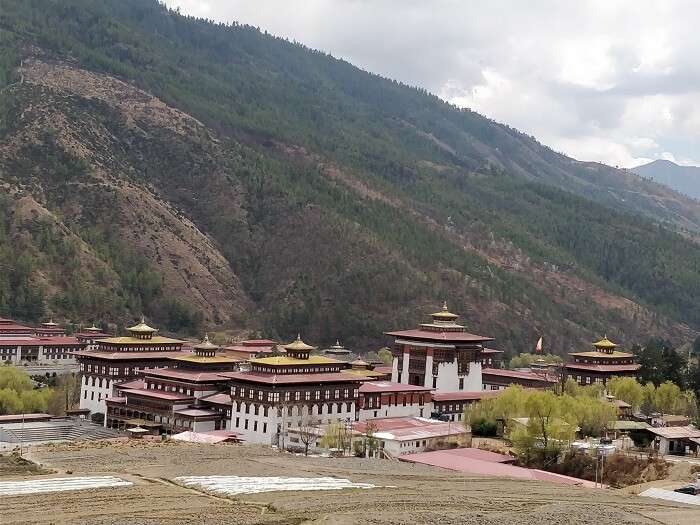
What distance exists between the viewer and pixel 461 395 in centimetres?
9981

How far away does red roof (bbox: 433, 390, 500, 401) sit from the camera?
97.4 m

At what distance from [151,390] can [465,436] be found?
23966 mm

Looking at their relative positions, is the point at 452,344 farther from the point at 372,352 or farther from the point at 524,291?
the point at 524,291

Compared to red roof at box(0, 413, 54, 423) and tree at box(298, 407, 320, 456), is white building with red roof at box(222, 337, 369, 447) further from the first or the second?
red roof at box(0, 413, 54, 423)

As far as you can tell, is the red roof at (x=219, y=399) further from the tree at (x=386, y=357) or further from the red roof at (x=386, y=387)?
the tree at (x=386, y=357)

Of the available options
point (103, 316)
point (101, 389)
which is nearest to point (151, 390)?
point (101, 389)

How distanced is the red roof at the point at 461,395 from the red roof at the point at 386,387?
1.51 meters

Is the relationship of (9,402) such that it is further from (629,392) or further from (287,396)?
(629,392)

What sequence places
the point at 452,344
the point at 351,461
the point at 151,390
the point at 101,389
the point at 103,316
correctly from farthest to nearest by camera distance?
1. the point at 103,316
2. the point at 452,344
3. the point at 101,389
4. the point at 151,390
5. the point at 351,461

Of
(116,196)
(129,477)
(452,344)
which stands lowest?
(129,477)

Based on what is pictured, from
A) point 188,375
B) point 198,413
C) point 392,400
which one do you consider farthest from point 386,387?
point 198,413

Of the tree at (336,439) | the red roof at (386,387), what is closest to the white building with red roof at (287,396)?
the red roof at (386,387)

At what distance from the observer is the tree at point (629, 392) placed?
96.1m

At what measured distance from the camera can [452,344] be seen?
103188 millimetres
